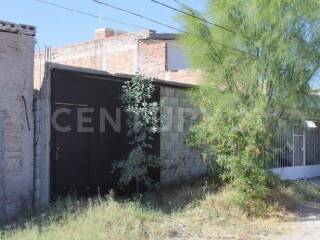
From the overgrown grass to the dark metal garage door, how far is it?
55cm

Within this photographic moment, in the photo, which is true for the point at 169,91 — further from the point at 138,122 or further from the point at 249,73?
the point at 138,122

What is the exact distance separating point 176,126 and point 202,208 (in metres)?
3.21

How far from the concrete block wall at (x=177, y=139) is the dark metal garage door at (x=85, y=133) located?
1.60 m

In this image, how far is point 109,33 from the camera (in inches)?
988

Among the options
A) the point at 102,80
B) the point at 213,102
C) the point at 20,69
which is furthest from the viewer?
the point at 213,102

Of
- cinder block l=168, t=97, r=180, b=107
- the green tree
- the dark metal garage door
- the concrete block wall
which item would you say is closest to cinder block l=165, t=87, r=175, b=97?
the concrete block wall

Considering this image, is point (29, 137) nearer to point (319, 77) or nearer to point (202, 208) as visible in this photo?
point (202, 208)

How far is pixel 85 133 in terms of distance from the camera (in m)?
10.5

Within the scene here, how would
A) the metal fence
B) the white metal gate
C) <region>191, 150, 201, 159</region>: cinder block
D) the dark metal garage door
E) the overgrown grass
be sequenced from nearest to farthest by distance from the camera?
the overgrown grass < the dark metal garage door < <region>191, 150, 201, 159</region>: cinder block < the metal fence < the white metal gate

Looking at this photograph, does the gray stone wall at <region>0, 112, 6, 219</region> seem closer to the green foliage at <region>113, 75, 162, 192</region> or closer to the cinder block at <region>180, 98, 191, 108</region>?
the green foliage at <region>113, 75, 162, 192</region>

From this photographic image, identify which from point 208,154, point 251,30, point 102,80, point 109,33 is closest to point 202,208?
point 208,154

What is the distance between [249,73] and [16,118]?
531 centimetres

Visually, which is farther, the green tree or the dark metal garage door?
the green tree

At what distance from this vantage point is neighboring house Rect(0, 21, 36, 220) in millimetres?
9484
